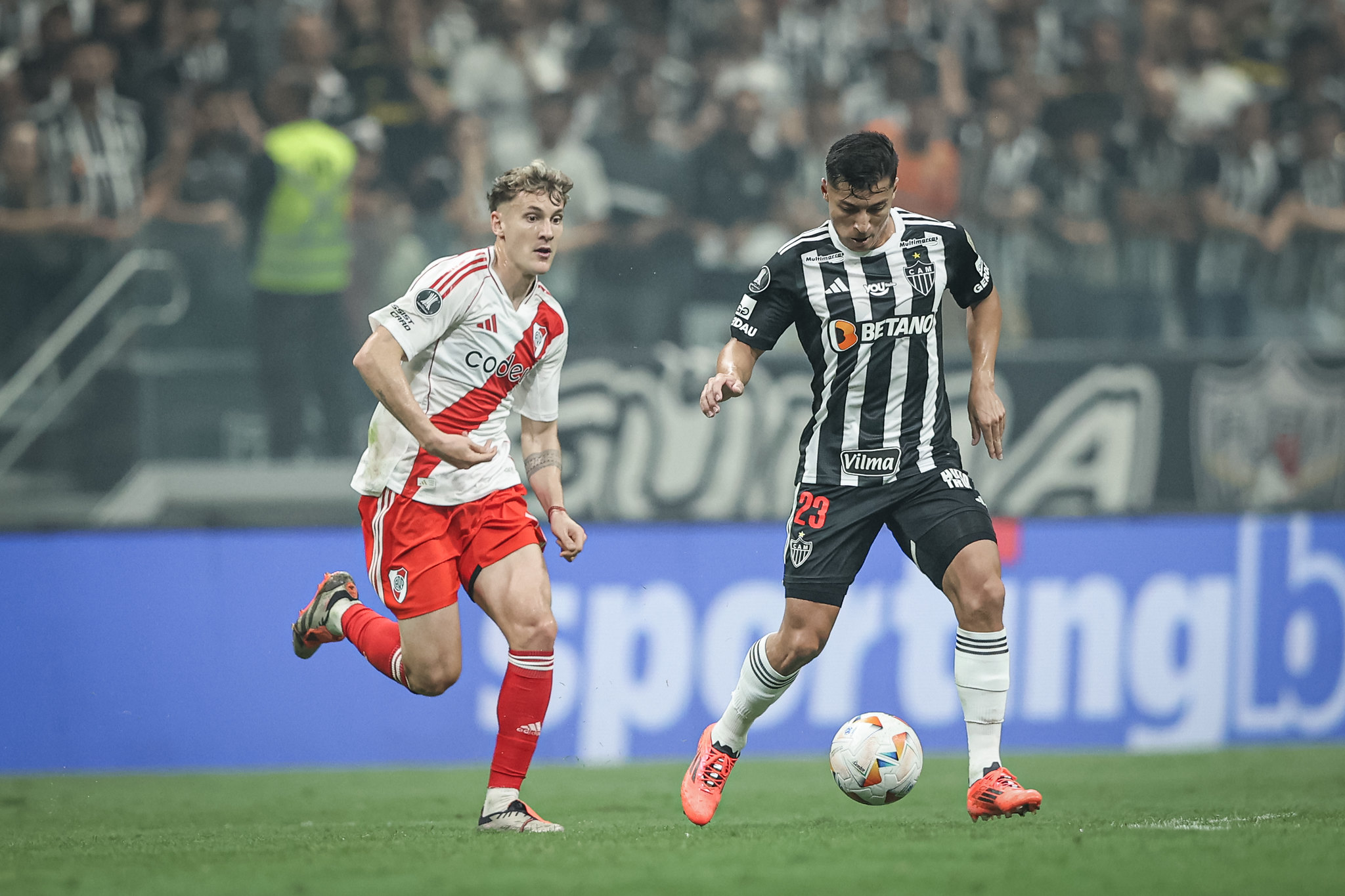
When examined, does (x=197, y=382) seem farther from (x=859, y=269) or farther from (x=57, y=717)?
(x=859, y=269)

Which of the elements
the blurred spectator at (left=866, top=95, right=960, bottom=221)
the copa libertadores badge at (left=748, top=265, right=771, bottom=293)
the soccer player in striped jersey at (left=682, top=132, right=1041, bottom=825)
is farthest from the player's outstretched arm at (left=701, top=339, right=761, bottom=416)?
the blurred spectator at (left=866, top=95, right=960, bottom=221)

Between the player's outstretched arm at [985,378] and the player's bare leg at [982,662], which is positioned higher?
the player's outstretched arm at [985,378]

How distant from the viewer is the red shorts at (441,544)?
5438 millimetres

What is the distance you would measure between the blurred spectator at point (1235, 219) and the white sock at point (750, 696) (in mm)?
5767

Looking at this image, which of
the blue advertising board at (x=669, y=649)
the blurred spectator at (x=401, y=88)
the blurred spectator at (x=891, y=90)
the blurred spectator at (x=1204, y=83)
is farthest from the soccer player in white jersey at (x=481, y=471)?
the blurred spectator at (x=1204, y=83)

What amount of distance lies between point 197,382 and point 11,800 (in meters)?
2.71

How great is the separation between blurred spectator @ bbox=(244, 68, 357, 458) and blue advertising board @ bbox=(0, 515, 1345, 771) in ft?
2.95

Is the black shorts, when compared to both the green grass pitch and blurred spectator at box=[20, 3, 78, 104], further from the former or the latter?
blurred spectator at box=[20, 3, 78, 104]

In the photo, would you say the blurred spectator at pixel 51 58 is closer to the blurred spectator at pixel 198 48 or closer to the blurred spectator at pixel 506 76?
the blurred spectator at pixel 198 48

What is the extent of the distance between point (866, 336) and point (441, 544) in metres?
1.69

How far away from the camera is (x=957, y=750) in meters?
8.77

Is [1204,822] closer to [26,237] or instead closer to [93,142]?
[26,237]

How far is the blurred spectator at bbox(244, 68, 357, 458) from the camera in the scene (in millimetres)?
8945

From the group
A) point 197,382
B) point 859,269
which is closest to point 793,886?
point 859,269
